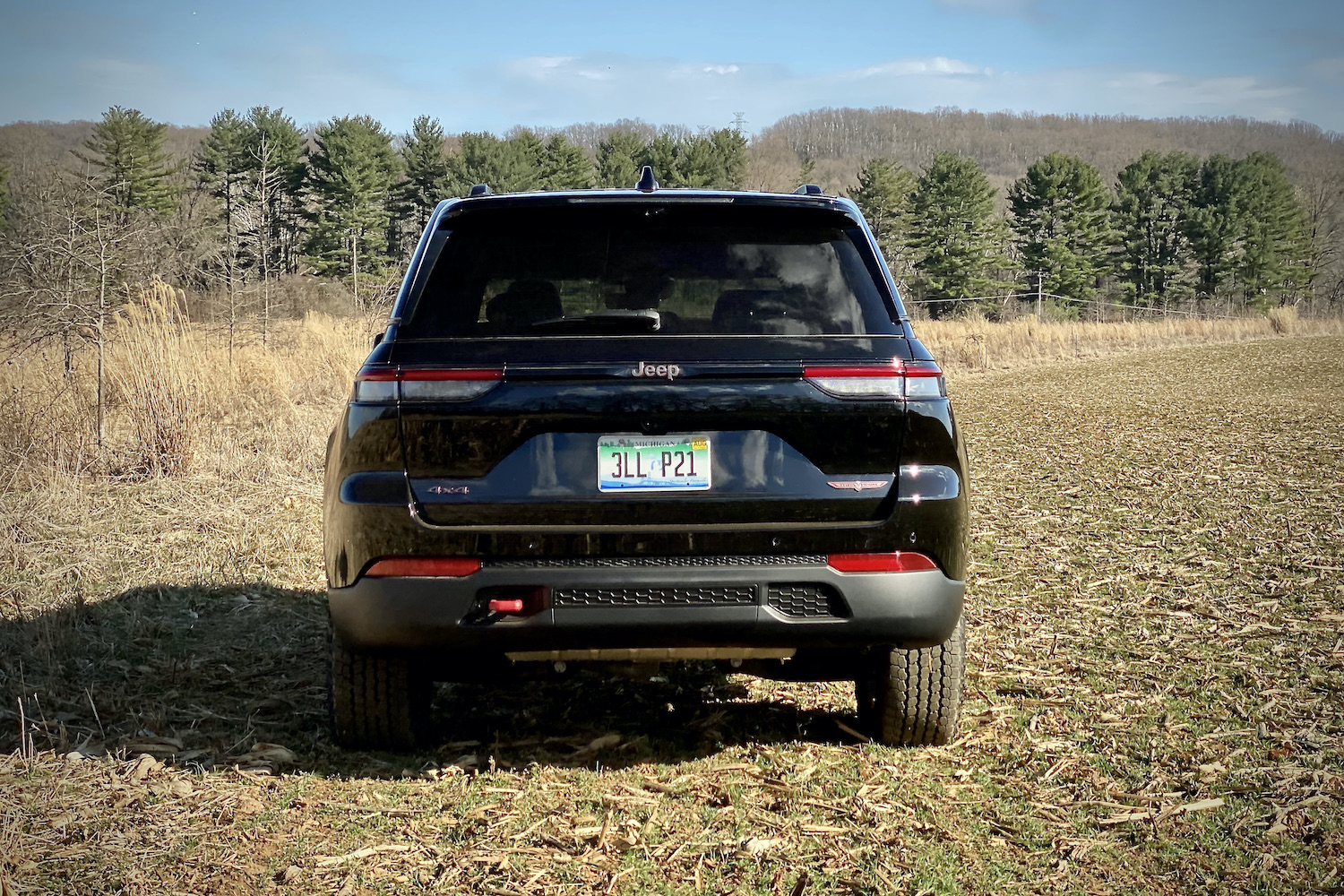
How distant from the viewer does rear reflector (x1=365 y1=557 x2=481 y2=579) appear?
3.08 metres

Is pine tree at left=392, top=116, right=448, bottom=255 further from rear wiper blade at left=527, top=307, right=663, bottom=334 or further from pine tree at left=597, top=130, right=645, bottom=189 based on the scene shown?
rear wiper blade at left=527, top=307, right=663, bottom=334

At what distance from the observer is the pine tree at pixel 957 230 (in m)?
69.2

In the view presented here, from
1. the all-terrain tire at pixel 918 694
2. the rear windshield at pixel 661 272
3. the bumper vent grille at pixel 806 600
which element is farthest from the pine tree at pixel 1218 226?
the bumper vent grille at pixel 806 600

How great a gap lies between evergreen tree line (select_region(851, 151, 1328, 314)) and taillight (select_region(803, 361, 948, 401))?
64.4 meters

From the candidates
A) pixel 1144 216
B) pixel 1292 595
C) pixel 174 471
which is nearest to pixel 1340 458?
pixel 1292 595

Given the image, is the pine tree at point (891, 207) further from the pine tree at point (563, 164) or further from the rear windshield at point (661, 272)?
the rear windshield at point (661, 272)

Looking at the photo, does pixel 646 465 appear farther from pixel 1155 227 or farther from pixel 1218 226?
pixel 1155 227

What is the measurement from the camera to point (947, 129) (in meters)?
165

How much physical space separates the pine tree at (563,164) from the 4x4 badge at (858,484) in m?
73.0

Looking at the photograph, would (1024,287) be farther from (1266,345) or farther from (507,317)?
(507,317)

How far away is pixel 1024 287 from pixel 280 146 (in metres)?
46.9

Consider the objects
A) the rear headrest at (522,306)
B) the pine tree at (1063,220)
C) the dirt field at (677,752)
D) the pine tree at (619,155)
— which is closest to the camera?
the dirt field at (677,752)

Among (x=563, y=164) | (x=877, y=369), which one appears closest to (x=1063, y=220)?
(x=563, y=164)

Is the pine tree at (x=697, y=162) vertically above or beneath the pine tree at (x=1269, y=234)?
above
